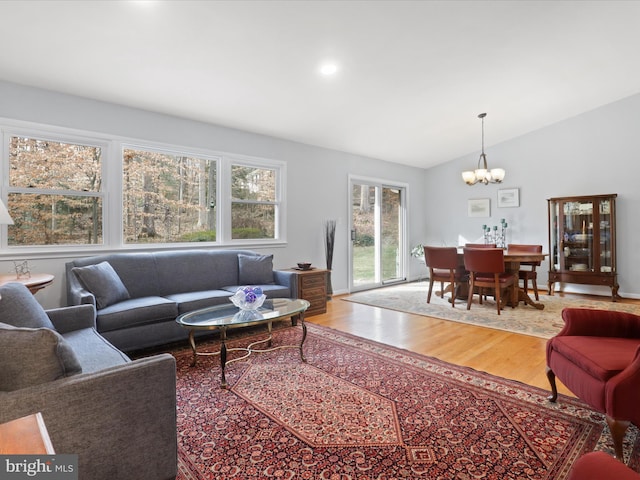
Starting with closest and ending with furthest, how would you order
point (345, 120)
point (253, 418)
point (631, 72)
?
point (253, 418) < point (631, 72) < point (345, 120)

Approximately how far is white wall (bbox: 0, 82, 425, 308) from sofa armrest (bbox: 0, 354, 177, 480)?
2729 millimetres

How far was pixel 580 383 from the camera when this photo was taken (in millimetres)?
1866

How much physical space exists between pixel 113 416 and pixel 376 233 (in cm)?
587

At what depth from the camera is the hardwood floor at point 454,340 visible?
2830 millimetres

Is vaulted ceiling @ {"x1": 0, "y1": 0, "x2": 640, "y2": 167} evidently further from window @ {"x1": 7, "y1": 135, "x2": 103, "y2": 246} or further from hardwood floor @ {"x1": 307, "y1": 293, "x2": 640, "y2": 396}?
hardwood floor @ {"x1": 307, "y1": 293, "x2": 640, "y2": 396}

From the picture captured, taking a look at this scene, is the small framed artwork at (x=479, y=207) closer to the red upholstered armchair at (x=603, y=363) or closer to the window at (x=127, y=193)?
the window at (x=127, y=193)

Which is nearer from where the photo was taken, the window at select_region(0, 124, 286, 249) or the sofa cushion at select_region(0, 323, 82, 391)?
the sofa cushion at select_region(0, 323, 82, 391)

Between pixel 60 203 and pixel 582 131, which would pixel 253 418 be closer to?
pixel 60 203

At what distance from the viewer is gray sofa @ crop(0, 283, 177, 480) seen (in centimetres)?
124

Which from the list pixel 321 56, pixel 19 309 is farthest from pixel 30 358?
pixel 321 56

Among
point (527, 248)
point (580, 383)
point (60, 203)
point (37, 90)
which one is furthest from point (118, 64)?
point (527, 248)

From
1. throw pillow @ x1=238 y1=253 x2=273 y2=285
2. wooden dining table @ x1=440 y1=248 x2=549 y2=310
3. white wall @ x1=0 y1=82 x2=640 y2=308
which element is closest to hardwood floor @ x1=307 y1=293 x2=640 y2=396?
throw pillow @ x1=238 y1=253 x2=273 y2=285

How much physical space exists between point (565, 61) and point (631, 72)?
1.32 meters

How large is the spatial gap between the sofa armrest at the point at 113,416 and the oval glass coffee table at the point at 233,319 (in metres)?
1.07
